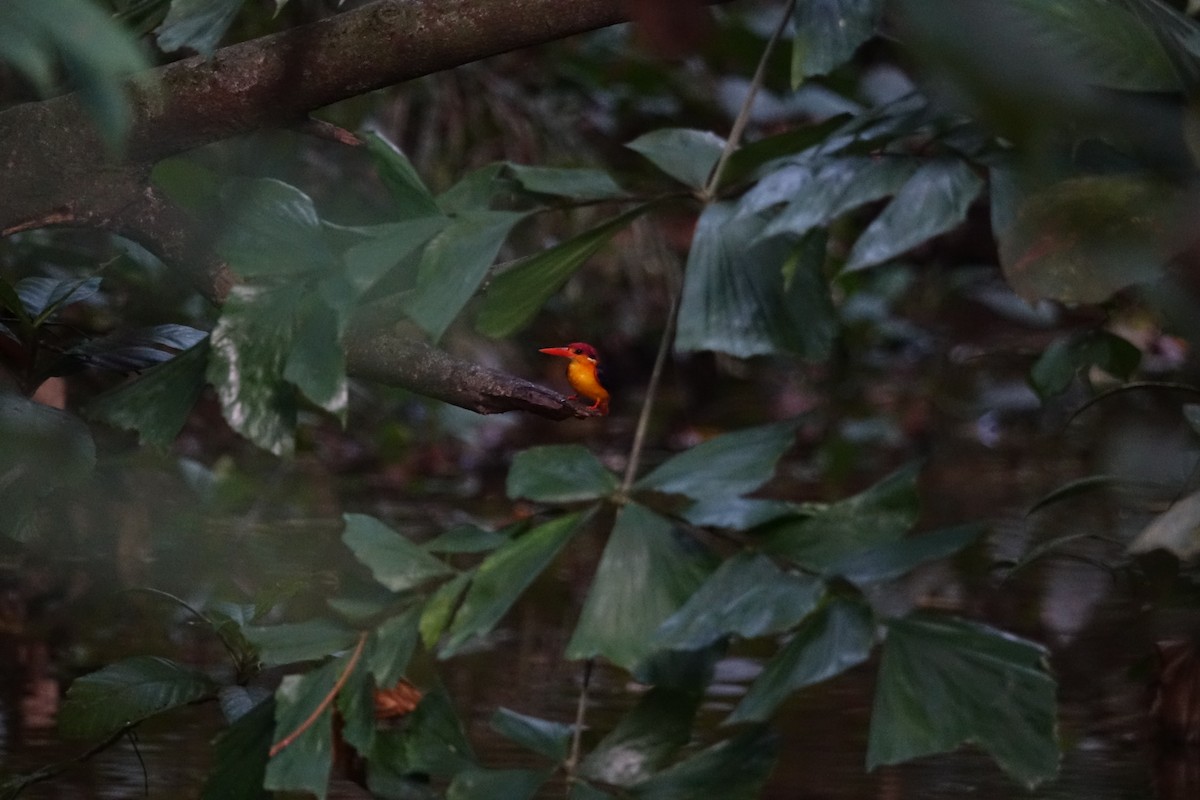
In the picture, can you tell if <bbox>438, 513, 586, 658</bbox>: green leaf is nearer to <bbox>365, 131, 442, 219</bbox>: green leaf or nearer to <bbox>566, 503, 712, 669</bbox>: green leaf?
<bbox>566, 503, 712, 669</bbox>: green leaf

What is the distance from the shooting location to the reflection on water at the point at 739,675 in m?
1.32

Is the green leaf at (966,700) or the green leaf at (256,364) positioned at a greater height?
the green leaf at (256,364)

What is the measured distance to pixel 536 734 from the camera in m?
0.84

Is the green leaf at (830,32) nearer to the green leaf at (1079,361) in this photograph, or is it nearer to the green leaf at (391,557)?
the green leaf at (391,557)

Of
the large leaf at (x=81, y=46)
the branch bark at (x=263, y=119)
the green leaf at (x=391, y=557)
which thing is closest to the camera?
the large leaf at (x=81, y=46)

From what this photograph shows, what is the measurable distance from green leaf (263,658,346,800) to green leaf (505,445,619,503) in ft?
0.52

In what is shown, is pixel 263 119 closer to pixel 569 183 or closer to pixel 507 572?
pixel 569 183

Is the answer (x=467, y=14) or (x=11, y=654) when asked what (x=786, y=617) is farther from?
(x=11, y=654)

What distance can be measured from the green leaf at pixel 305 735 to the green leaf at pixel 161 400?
0.16 m

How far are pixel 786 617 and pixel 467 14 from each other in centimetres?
47

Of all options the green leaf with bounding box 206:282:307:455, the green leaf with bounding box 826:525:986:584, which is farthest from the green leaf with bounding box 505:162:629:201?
the green leaf with bounding box 826:525:986:584

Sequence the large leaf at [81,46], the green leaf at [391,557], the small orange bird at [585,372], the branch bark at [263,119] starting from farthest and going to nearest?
the small orange bird at [585,372] → the branch bark at [263,119] → the green leaf at [391,557] → the large leaf at [81,46]

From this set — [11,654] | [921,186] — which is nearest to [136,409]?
[921,186]

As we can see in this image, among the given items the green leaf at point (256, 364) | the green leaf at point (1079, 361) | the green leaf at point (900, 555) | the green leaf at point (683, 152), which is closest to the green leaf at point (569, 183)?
the green leaf at point (683, 152)
